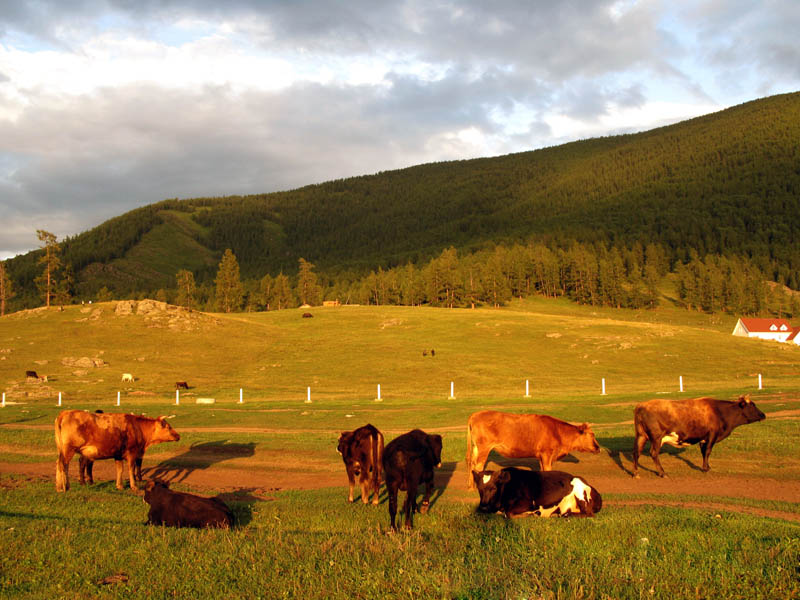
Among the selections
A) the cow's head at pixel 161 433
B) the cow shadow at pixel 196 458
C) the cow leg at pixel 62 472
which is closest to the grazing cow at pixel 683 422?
the cow's head at pixel 161 433

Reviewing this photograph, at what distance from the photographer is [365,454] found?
1191cm

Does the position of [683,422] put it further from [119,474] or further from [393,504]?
[119,474]

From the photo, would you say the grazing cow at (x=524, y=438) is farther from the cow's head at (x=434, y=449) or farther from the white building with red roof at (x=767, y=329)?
the white building with red roof at (x=767, y=329)

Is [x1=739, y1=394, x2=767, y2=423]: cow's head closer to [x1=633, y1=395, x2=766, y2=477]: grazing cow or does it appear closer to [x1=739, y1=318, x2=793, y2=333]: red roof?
[x1=633, y1=395, x2=766, y2=477]: grazing cow

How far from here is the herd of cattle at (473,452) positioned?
Answer: 32.6ft

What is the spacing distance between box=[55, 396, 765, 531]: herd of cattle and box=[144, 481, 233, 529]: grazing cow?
0.06 ft

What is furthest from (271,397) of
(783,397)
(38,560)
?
(38,560)

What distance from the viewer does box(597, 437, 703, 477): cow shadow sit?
A: 1595 centimetres

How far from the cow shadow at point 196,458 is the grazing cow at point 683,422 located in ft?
44.0

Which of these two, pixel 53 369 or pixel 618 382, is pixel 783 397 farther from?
pixel 53 369

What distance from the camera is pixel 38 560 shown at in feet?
23.3

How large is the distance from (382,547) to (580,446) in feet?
24.8

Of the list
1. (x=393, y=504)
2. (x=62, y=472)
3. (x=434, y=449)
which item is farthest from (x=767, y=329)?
(x=62, y=472)

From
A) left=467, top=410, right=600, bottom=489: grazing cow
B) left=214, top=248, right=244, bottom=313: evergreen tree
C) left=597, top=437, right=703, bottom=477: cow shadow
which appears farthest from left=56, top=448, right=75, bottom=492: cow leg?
left=214, top=248, right=244, bottom=313: evergreen tree
